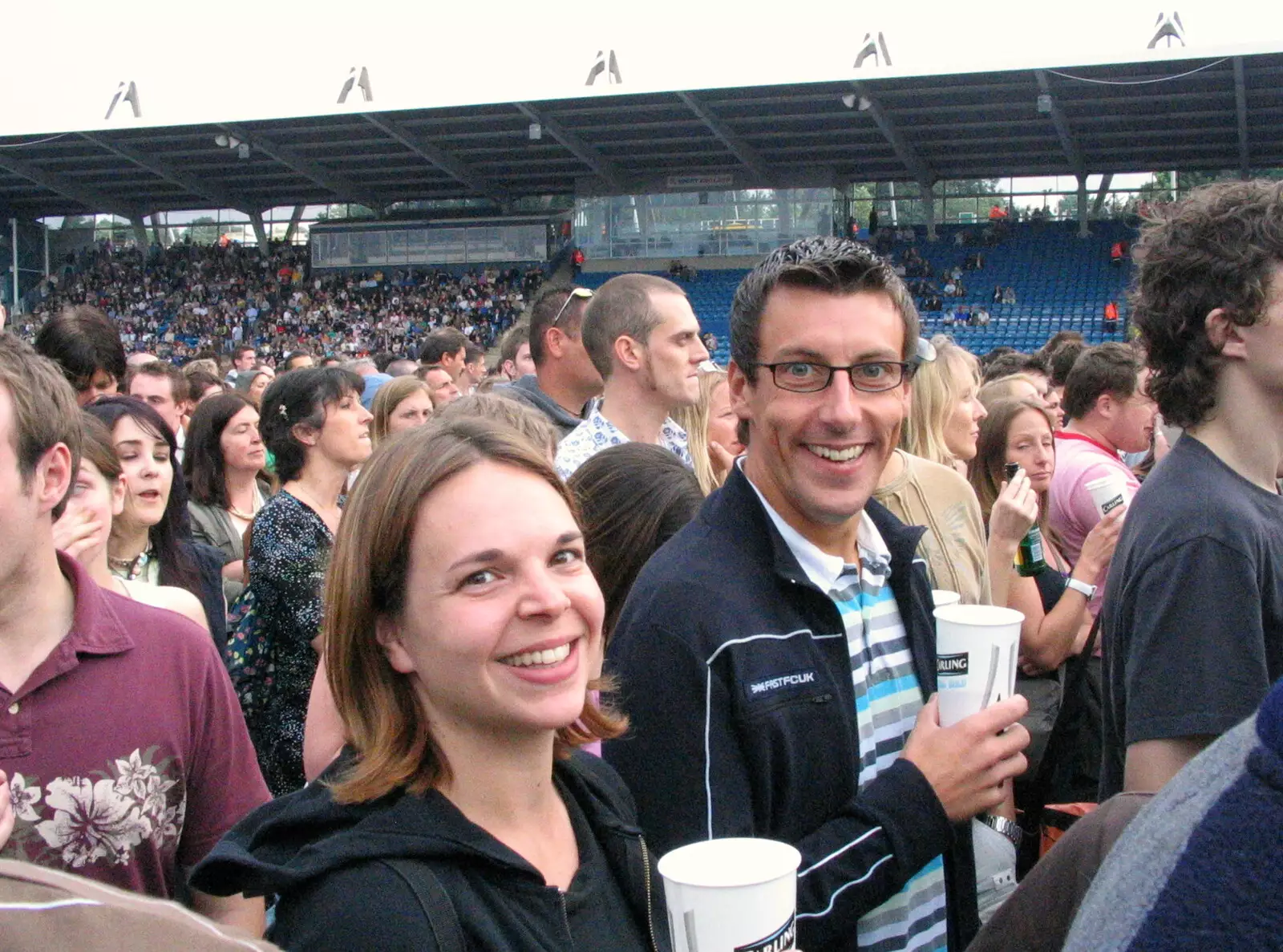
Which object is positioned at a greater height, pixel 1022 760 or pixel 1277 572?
pixel 1277 572

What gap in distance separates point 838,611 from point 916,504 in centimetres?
131

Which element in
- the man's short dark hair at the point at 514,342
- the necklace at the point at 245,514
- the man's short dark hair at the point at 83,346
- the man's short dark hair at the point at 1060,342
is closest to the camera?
the man's short dark hair at the point at 83,346

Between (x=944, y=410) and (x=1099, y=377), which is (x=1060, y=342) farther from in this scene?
(x=944, y=410)

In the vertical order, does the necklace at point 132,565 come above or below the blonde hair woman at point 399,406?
below

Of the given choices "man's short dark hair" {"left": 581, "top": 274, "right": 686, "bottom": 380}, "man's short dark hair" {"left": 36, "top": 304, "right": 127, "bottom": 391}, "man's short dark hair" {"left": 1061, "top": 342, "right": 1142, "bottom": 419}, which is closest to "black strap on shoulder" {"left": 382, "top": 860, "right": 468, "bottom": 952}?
"man's short dark hair" {"left": 581, "top": 274, "right": 686, "bottom": 380}

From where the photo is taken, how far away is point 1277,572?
72.4 inches

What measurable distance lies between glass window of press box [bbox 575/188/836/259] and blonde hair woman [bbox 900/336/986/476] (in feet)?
89.7

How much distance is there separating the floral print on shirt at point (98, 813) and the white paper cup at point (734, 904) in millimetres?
979

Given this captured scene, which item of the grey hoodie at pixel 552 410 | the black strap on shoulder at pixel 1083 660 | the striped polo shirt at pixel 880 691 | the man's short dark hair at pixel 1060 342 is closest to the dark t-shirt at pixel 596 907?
the striped polo shirt at pixel 880 691

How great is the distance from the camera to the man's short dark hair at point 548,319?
4.53m

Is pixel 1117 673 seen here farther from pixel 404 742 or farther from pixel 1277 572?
pixel 404 742

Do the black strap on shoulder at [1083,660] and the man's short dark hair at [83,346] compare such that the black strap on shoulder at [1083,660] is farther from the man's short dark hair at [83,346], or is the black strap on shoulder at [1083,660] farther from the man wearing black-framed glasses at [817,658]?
the man's short dark hair at [83,346]

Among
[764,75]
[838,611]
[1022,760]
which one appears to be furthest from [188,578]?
[764,75]

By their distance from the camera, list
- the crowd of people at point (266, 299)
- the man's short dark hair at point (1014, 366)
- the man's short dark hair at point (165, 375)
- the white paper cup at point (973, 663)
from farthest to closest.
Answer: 1. the crowd of people at point (266, 299)
2. the man's short dark hair at point (1014, 366)
3. the man's short dark hair at point (165, 375)
4. the white paper cup at point (973, 663)
